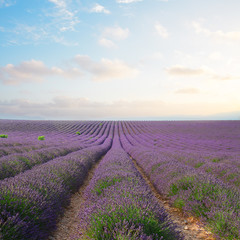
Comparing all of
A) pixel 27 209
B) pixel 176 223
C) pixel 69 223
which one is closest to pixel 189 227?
pixel 176 223

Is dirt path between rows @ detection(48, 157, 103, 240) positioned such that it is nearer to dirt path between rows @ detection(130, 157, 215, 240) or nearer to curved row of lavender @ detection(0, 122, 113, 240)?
curved row of lavender @ detection(0, 122, 113, 240)

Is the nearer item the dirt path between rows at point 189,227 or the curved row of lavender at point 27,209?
the curved row of lavender at point 27,209

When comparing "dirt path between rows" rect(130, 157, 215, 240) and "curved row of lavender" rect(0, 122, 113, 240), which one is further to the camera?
"dirt path between rows" rect(130, 157, 215, 240)

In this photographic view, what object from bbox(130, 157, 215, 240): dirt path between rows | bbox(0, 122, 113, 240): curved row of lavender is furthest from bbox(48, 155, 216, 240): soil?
bbox(0, 122, 113, 240): curved row of lavender

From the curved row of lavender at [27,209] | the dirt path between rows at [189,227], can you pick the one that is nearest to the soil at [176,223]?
the dirt path between rows at [189,227]

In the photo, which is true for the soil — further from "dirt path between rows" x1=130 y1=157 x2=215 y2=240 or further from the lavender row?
the lavender row

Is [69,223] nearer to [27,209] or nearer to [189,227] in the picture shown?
[27,209]

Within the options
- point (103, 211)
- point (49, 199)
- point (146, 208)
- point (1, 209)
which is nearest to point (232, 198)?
point (146, 208)

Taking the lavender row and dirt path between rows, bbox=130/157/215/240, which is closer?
the lavender row

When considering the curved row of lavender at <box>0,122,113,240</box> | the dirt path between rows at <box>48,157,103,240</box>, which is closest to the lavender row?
the curved row of lavender at <box>0,122,113,240</box>

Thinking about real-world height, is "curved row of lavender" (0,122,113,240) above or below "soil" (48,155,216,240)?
above

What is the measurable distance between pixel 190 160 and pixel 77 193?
215 inches

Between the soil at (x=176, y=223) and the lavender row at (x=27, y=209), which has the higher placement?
the lavender row at (x=27, y=209)

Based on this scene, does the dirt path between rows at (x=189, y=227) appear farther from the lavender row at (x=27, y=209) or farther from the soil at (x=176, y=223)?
the lavender row at (x=27, y=209)
